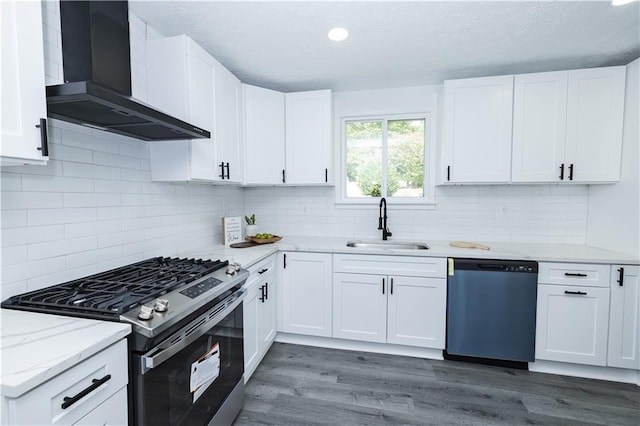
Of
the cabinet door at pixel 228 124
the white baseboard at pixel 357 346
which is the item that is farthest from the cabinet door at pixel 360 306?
the cabinet door at pixel 228 124

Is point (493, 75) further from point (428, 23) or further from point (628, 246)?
point (628, 246)

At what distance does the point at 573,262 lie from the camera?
7.32 feet

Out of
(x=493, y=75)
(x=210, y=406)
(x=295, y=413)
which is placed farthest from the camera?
(x=493, y=75)

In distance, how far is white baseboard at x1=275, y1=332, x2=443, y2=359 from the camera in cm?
257

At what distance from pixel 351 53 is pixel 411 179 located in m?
1.45

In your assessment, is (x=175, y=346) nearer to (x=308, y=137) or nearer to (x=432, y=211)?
(x=308, y=137)

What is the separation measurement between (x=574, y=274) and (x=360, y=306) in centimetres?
171

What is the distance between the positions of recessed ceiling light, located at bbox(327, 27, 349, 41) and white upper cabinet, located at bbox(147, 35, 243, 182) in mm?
911

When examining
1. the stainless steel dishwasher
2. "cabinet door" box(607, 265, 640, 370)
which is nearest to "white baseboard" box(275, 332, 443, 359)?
the stainless steel dishwasher

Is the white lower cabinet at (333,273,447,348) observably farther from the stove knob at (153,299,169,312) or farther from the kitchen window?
the stove knob at (153,299,169,312)

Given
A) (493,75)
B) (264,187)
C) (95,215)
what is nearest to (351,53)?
(493,75)

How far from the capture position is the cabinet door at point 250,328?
206 cm

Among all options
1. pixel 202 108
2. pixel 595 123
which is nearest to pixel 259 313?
pixel 202 108

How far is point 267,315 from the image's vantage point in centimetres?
251
